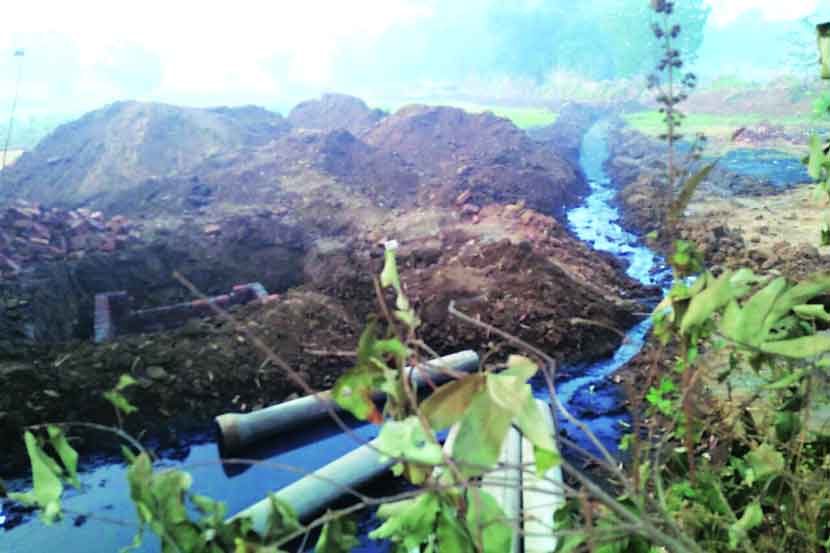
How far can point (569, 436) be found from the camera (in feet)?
19.6

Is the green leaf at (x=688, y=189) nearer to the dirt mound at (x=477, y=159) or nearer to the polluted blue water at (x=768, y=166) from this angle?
the dirt mound at (x=477, y=159)

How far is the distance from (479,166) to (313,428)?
13.8 metres

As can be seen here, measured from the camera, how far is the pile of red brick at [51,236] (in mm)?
9820

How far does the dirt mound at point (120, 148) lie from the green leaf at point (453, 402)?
1970 cm

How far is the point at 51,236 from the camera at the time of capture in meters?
10.7

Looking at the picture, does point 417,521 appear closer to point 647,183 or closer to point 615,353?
point 615,353

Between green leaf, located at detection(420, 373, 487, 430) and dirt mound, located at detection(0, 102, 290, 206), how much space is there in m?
19.7

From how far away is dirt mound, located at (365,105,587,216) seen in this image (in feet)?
52.8

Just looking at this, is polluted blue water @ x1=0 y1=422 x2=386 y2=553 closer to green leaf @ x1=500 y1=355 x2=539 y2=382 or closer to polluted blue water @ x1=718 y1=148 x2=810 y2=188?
green leaf @ x1=500 y1=355 x2=539 y2=382

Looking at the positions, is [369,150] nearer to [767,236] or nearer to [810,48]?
[767,236]

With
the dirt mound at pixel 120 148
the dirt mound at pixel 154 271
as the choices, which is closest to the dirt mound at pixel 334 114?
the dirt mound at pixel 120 148

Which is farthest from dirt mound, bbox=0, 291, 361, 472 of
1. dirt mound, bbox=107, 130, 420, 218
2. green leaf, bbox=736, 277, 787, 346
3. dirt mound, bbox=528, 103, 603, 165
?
dirt mound, bbox=528, 103, 603, 165

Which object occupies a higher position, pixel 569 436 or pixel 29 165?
pixel 29 165

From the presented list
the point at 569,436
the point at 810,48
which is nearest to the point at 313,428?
the point at 569,436
